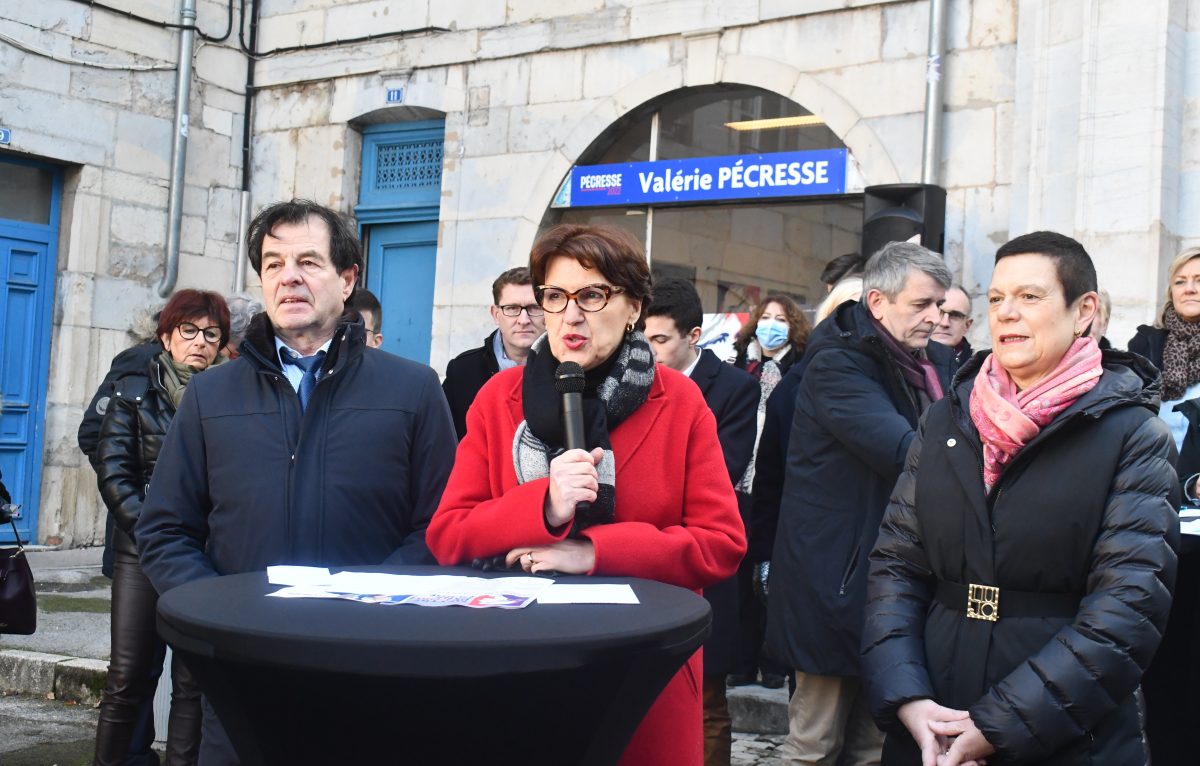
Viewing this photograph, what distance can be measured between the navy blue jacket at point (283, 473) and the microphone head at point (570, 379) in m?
0.80

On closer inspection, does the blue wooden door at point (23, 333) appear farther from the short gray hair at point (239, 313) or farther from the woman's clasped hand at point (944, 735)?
the woman's clasped hand at point (944, 735)

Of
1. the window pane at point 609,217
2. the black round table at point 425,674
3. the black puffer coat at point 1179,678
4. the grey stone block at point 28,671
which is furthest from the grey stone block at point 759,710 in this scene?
the window pane at point 609,217

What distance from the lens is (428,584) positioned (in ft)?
8.52

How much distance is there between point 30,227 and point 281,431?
31.1 feet

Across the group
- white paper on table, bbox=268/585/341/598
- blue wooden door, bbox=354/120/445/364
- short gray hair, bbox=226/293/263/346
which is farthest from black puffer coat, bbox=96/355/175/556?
blue wooden door, bbox=354/120/445/364

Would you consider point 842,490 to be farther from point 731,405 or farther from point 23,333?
point 23,333

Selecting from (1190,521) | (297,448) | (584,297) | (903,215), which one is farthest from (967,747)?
(903,215)

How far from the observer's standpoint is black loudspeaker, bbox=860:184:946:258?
310 inches

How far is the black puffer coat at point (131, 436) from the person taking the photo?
5.02 meters

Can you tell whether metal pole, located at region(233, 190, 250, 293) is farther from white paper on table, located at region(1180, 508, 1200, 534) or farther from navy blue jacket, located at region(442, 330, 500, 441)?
white paper on table, located at region(1180, 508, 1200, 534)

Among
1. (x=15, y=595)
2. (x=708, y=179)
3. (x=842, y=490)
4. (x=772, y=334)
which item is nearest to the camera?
(x=842, y=490)

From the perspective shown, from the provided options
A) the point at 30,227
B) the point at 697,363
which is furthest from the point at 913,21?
the point at 30,227

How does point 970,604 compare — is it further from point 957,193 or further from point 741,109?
point 741,109

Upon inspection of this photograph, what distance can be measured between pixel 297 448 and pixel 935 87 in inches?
260
